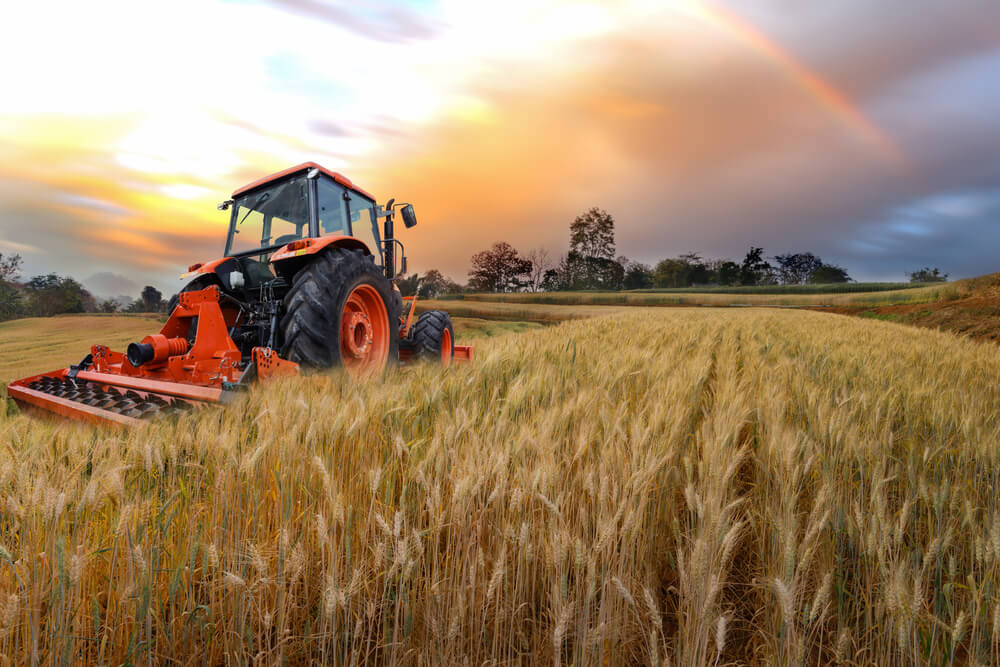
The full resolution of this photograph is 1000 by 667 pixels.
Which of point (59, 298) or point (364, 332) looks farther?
point (59, 298)

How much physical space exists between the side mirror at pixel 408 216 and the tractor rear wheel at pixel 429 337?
1.11 m

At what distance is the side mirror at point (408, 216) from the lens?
516cm

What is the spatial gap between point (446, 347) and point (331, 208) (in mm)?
2168

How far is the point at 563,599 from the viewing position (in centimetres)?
85

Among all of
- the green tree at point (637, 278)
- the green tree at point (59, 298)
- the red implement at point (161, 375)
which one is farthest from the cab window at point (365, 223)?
the green tree at point (637, 278)

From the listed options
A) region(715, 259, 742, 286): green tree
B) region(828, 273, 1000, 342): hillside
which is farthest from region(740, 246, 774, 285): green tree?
region(828, 273, 1000, 342): hillside

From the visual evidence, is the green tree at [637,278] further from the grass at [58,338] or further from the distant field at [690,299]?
the grass at [58,338]

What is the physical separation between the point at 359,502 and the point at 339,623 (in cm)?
34

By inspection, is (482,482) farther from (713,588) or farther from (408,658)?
(713,588)

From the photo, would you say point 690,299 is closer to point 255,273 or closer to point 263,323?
point 255,273

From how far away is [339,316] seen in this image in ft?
Result: 11.4

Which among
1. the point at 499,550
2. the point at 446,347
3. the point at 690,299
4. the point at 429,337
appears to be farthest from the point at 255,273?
the point at 690,299

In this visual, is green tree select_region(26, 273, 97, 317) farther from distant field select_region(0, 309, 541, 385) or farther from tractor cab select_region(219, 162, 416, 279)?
tractor cab select_region(219, 162, 416, 279)

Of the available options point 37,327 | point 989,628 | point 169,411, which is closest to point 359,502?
point 989,628
